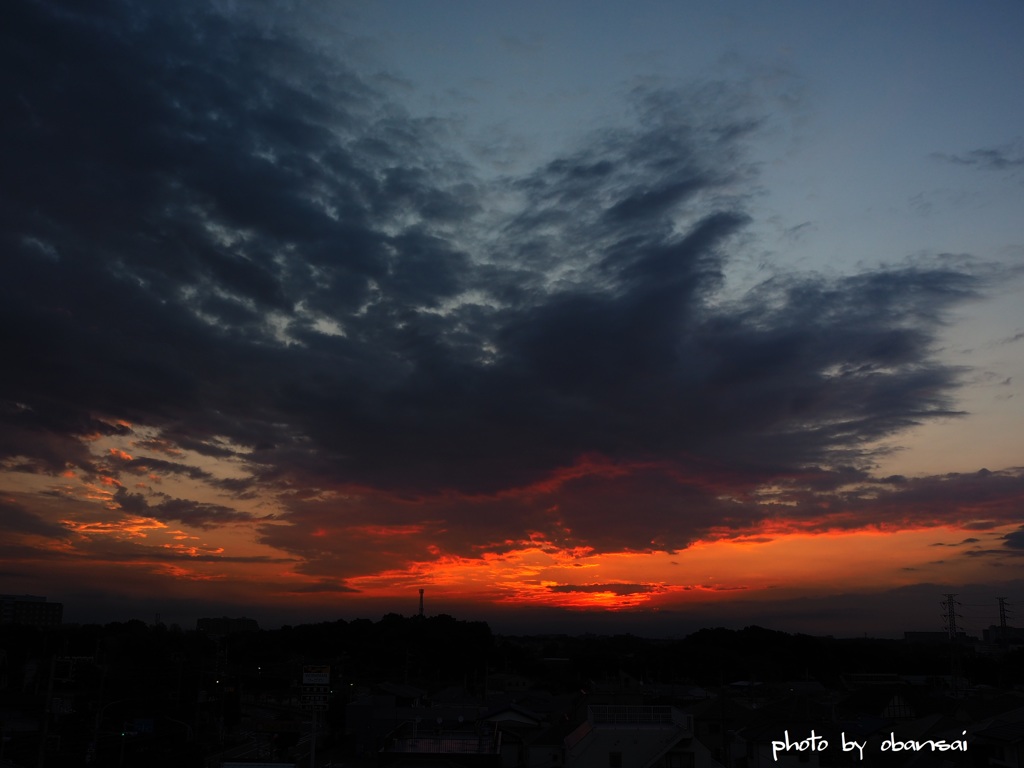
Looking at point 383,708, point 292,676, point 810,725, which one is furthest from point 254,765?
point 292,676

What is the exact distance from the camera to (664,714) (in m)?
32.7

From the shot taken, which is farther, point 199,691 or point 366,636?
point 366,636

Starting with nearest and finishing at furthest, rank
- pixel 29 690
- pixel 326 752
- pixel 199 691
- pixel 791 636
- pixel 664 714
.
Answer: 1. pixel 664 714
2. pixel 326 752
3. pixel 199 691
4. pixel 29 690
5. pixel 791 636

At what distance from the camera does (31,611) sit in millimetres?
176500

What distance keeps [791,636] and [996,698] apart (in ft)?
283

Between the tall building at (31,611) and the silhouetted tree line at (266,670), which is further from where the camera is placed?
the tall building at (31,611)

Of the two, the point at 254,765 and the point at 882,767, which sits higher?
the point at 254,765

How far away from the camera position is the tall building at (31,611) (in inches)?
6718

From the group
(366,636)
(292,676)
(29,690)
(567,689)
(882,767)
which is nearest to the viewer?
(882,767)

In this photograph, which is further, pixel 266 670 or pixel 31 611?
pixel 31 611

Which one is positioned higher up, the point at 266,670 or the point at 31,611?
the point at 31,611

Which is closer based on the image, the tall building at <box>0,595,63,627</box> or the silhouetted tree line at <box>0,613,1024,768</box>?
the silhouetted tree line at <box>0,613,1024,768</box>

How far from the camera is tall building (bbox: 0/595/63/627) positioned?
17062 centimetres

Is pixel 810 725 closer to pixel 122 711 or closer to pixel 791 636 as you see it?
pixel 122 711
